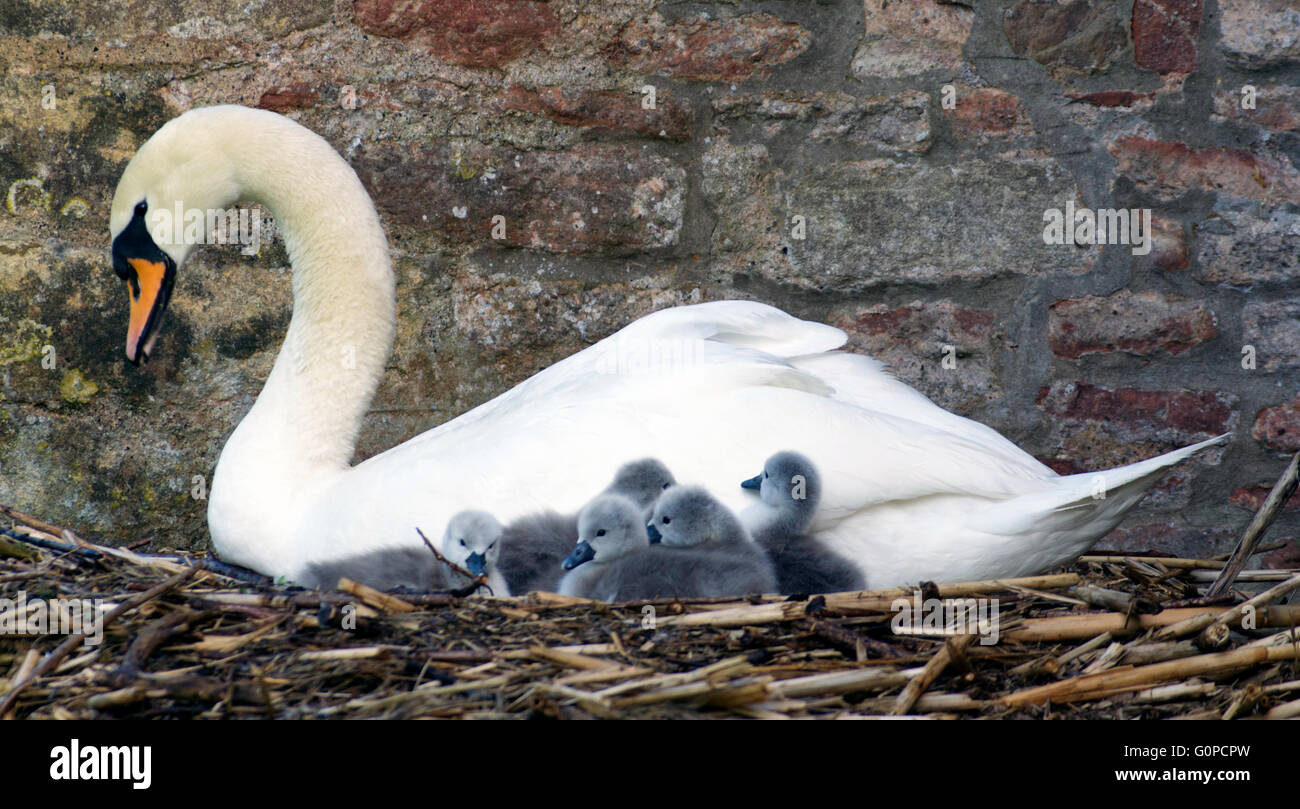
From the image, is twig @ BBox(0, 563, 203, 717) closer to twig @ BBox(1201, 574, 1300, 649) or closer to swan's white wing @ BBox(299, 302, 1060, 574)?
swan's white wing @ BBox(299, 302, 1060, 574)

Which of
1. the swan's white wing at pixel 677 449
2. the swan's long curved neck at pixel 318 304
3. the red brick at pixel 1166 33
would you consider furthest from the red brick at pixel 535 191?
the red brick at pixel 1166 33

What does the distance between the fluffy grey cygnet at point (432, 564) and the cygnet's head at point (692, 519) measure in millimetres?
293

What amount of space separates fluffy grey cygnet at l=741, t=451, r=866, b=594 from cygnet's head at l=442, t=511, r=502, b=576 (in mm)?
451

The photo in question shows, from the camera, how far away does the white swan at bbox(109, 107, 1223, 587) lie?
2057 millimetres

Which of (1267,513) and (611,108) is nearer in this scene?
(1267,513)

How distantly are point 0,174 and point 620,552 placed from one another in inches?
79.3

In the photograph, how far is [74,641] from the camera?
5.37 ft

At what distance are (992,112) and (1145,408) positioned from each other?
0.84m

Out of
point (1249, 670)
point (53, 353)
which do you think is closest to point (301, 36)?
point (53, 353)

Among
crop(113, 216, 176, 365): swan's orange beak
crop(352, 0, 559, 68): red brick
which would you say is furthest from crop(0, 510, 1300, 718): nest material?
crop(352, 0, 559, 68): red brick

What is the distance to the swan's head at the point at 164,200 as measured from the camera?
7.88ft

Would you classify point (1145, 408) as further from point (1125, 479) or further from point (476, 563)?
point (476, 563)

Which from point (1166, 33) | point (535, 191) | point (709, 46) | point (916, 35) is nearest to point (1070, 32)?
point (1166, 33)
